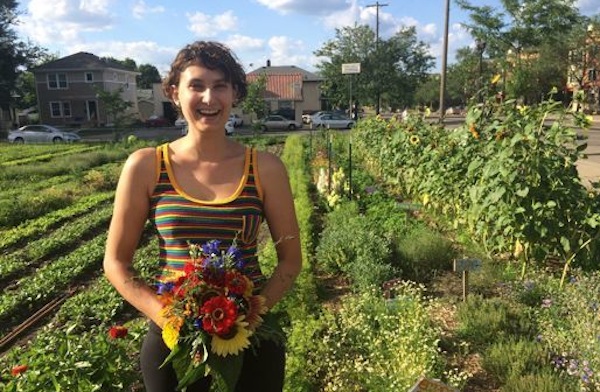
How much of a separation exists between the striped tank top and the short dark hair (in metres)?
0.29

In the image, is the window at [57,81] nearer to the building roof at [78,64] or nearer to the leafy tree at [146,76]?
the building roof at [78,64]

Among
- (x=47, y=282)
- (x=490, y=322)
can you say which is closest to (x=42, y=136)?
(x=47, y=282)

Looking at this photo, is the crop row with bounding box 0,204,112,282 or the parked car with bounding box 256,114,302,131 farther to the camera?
the parked car with bounding box 256,114,302,131

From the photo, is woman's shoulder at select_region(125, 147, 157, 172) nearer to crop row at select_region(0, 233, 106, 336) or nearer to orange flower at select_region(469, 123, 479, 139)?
crop row at select_region(0, 233, 106, 336)

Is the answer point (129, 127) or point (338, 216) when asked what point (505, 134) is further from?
point (129, 127)

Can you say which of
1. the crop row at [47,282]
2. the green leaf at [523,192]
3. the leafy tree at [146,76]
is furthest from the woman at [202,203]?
the leafy tree at [146,76]

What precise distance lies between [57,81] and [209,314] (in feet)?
160

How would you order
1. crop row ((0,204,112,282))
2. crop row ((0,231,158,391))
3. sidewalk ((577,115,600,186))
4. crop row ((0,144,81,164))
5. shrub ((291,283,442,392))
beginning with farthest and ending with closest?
crop row ((0,144,81,164)) → sidewalk ((577,115,600,186)) → crop row ((0,204,112,282)) → shrub ((291,283,442,392)) → crop row ((0,231,158,391))

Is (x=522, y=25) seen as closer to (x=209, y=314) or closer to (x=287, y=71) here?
(x=287, y=71)

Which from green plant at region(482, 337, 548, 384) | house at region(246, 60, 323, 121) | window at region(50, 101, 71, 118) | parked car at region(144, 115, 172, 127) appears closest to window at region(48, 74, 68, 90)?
window at region(50, 101, 71, 118)

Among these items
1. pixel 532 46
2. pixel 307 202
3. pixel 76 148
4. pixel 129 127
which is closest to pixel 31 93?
pixel 129 127

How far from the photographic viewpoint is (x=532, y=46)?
3669 centimetres

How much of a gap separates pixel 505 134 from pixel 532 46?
36208mm

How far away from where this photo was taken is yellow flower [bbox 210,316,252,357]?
152 centimetres
